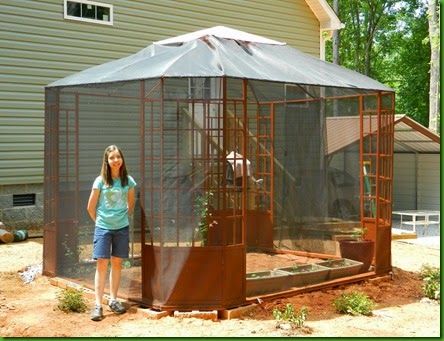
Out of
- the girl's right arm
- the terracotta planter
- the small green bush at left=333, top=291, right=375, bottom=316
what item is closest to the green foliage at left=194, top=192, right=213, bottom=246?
the girl's right arm

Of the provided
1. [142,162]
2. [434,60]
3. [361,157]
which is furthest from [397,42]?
[142,162]

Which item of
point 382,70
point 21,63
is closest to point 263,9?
point 21,63

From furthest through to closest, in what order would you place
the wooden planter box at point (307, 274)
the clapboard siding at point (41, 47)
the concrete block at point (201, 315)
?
the clapboard siding at point (41, 47)
the wooden planter box at point (307, 274)
the concrete block at point (201, 315)

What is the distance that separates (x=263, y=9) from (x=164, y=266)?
1023cm

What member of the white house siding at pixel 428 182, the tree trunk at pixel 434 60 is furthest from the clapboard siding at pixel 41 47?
the tree trunk at pixel 434 60

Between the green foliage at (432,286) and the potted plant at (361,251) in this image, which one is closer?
the green foliage at (432,286)

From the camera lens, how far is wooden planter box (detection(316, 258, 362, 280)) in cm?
734

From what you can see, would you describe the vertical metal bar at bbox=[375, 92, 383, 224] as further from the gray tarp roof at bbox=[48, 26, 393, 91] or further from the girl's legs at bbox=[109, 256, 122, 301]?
the girl's legs at bbox=[109, 256, 122, 301]

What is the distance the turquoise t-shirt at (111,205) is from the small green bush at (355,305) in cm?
232

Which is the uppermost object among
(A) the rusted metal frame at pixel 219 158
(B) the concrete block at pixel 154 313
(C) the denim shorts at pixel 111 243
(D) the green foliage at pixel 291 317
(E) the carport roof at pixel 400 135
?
(E) the carport roof at pixel 400 135

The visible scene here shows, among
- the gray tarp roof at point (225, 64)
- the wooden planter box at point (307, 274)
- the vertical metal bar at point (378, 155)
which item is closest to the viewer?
the gray tarp roof at point (225, 64)

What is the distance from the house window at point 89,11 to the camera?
11.6 meters

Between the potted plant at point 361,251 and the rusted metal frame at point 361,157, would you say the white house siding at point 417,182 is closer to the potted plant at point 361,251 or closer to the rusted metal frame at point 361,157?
the rusted metal frame at point 361,157

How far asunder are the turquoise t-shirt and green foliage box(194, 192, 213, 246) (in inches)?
28.2
